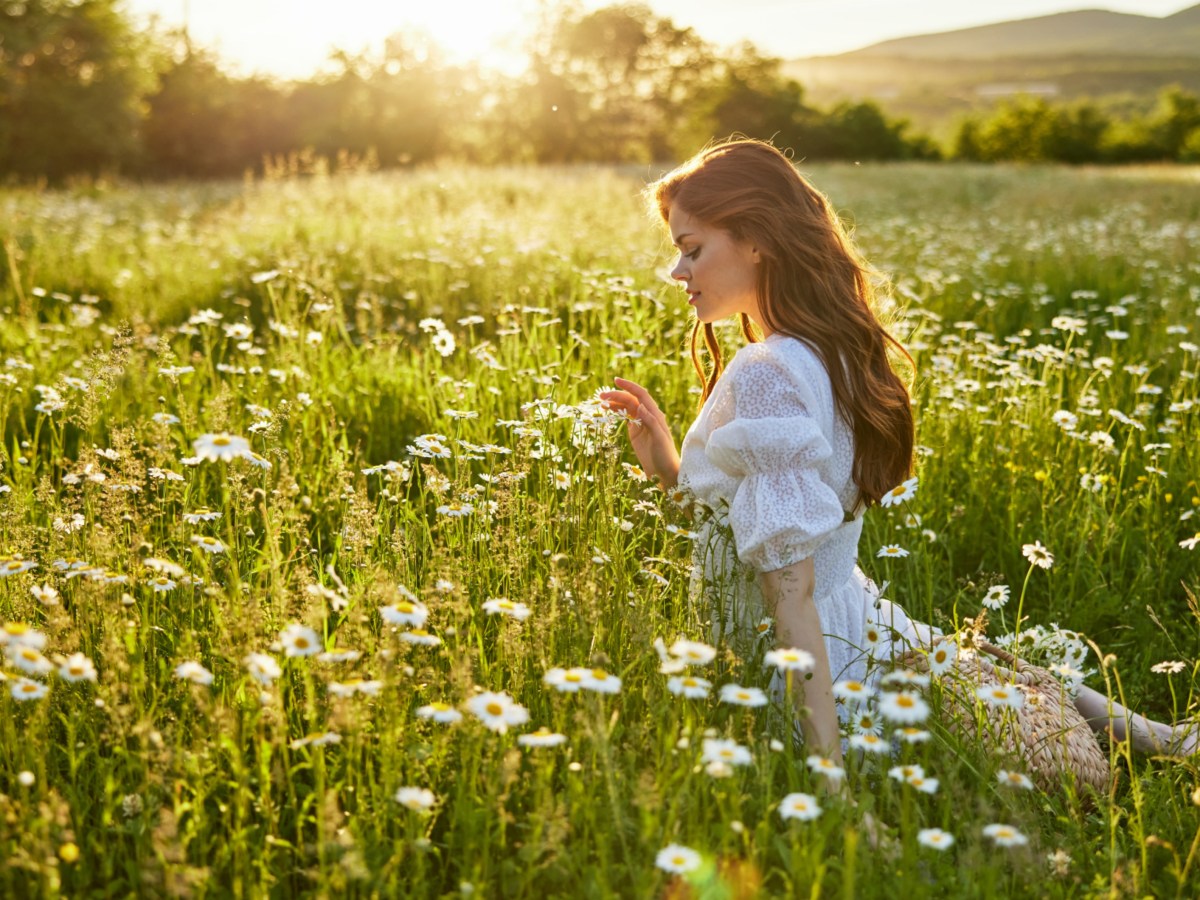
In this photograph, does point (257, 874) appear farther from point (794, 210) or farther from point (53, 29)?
point (53, 29)

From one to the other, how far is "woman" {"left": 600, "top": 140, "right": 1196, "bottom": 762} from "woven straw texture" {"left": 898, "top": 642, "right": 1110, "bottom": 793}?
0.15 m

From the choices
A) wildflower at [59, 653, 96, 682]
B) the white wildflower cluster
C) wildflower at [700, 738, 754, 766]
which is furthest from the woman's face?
wildflower at [59, 653, 96, 682]

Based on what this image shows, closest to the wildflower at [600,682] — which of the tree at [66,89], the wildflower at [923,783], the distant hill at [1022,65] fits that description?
the wildflower at [923,783]

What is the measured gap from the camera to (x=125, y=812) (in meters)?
1.96

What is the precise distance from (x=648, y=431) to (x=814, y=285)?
67 centimetres

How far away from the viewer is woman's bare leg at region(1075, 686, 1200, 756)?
284cm

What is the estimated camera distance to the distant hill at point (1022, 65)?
110 m

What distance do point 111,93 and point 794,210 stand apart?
34639mm

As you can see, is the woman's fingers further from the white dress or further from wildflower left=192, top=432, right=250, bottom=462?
wildflower left=192, top=432, right=250, bottom=462

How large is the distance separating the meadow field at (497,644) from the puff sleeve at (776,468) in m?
0.21

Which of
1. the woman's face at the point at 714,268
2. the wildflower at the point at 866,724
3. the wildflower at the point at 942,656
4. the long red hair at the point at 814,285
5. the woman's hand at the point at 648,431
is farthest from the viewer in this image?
the woman's hand at the point at 648,431

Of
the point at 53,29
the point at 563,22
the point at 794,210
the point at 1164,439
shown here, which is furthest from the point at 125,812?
the point at 563,22

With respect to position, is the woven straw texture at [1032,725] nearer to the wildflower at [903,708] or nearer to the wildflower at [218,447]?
the wildflower at [903,708]

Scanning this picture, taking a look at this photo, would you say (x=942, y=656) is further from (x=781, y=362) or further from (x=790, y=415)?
(x=781, y=362)
